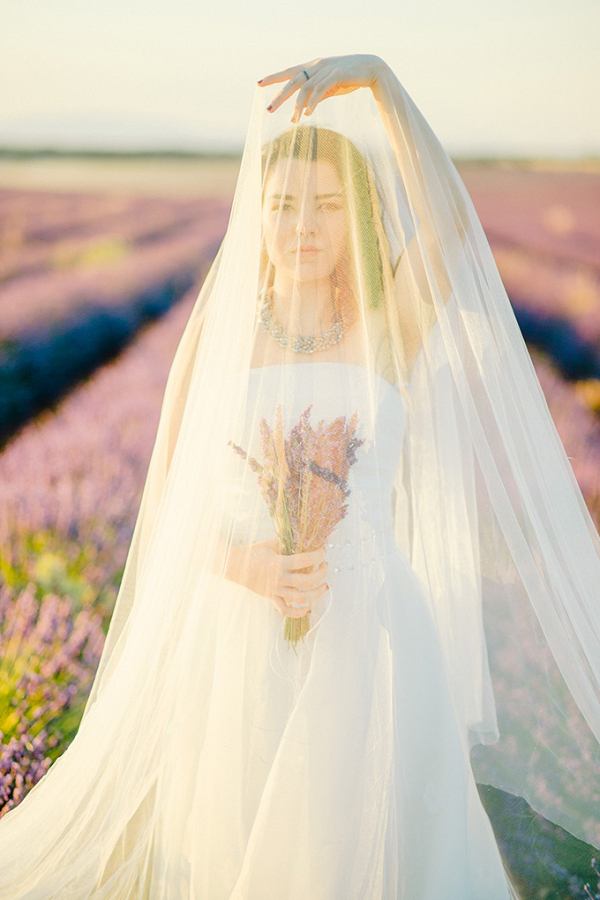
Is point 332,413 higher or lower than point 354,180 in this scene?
lower

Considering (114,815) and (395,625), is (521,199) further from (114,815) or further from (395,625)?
(114,815)

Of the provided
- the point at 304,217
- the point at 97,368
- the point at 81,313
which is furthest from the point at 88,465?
the point at 304,217

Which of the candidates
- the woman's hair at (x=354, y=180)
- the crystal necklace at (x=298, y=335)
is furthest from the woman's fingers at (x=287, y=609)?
the woman's hair at (x=354, y=180)

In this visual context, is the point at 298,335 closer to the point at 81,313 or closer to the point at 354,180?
the point at 354,180

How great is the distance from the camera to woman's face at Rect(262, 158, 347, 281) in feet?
3.43

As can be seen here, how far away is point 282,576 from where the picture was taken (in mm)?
1016

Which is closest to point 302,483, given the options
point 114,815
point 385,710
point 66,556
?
point 385,710

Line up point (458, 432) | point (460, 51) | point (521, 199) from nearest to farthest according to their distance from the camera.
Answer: point (458, 432), point (460, 51), point (521, 199)

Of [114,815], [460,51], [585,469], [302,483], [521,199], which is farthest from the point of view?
[521,199]

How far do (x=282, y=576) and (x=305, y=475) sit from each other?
19cm

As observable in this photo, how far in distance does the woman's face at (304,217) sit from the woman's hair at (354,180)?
0.02 metres

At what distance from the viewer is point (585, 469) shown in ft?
8.64

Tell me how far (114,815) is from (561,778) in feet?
3.15

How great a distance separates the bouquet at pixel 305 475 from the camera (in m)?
0.98
